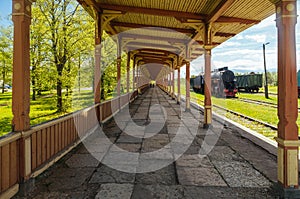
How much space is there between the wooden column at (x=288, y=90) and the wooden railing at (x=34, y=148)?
3.32 meters

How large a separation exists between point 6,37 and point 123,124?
9.85m

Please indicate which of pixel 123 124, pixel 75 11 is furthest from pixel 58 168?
pixel 75 11

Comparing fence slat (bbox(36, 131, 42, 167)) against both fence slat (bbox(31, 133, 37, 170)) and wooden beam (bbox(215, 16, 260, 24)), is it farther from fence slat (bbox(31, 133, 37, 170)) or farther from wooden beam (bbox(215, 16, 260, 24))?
wooden beam (bbox(215, 16, 260, 24))

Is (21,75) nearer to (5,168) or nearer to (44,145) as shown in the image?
(5,168)

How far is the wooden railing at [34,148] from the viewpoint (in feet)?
9.18

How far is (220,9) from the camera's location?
5965mm

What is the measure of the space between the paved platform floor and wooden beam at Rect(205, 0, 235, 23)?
10.7 ft

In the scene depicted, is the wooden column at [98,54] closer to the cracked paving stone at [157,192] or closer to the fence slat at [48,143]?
the fence slat at [48,143]

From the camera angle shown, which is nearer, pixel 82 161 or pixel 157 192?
pixel 157 192

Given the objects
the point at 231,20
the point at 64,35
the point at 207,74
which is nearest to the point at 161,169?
the point at 207,74

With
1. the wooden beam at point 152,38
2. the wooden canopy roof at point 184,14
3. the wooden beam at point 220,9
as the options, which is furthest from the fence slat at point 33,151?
the wooden beam at point 152,38

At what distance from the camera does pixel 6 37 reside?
43.9 feet

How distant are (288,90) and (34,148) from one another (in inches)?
137

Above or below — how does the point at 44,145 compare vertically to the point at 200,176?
above
